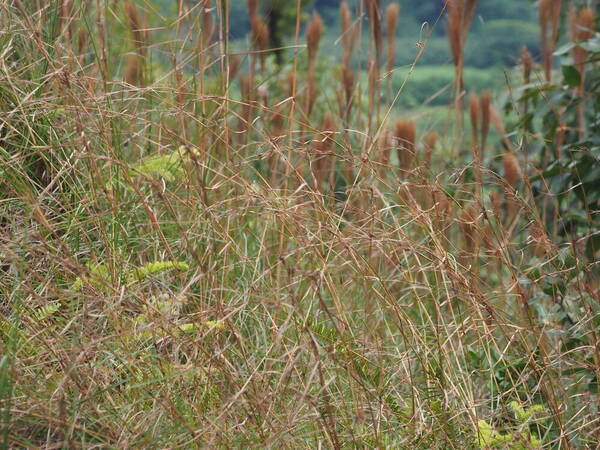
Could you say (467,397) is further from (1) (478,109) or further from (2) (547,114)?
(1) (478,109)

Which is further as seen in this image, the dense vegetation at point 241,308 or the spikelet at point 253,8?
the spikelet at point 253,8

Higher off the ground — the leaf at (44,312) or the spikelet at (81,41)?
the spikelet at (81,41)

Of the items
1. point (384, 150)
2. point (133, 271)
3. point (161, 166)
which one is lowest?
point (133, 271)

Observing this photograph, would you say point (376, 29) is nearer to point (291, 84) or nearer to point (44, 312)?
point (291, 84)

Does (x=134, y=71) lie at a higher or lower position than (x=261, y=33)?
lower

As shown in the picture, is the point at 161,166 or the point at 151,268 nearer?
the point at 151,268

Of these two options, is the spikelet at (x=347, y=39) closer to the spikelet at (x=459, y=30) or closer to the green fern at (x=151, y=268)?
the spikelet at (x=459, y=30)

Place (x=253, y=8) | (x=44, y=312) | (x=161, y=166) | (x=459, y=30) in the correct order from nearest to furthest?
(x=44, y=312) < (x=161, y=166) < (x=253, y=8) < (x=459, y=30)

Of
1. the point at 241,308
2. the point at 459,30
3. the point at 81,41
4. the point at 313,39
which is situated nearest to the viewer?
the point at 241,308

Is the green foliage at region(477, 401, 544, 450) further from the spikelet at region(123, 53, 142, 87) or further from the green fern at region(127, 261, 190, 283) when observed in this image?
the spikelet at region(123, 53, 142, 87)

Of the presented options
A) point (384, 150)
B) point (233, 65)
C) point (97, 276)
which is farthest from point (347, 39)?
point (97, 276)

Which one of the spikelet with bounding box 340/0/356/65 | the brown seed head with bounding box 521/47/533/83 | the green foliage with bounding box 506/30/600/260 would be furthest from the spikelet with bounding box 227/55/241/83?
the brown seed head with bounding box 521/47/533/83

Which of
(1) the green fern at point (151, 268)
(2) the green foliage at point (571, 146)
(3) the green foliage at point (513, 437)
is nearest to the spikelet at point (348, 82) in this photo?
(2) the green foliage at point (571, 146)

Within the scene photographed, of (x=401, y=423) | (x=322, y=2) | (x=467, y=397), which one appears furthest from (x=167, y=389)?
(x=322, y=2)
